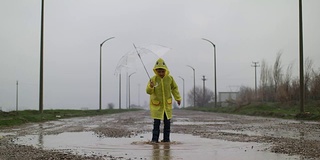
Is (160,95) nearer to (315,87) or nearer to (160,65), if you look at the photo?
(160,65)

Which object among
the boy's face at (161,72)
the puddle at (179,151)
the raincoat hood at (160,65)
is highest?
the raincoat hood at (160,65)

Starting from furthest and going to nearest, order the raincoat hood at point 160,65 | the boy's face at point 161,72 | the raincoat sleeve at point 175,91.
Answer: the raincoat sleeve at point 175,91 < the boy's face at point 161,72 < the raincoat hood at point 160,65

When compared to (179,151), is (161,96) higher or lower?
higher

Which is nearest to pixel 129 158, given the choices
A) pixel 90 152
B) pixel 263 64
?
pixel 90 152

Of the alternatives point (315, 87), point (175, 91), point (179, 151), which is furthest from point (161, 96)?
point (315, 87)

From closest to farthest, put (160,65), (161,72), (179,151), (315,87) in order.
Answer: (179,151) → (160,65) → (161,72) → (315,87)

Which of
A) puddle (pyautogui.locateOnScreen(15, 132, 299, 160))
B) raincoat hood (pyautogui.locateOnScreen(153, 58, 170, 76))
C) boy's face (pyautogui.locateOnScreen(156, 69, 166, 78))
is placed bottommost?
puddle (pyautogui.locateOnScreen(15, 132, 299, 160))

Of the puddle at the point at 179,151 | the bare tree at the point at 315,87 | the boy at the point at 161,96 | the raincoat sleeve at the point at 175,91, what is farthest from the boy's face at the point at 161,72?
the bare tree at the point at 315,87

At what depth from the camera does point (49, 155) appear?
314 inches

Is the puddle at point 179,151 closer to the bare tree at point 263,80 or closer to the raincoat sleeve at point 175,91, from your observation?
the raincoat sleeve at point 175,91

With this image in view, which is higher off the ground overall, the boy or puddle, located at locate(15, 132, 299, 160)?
the boy

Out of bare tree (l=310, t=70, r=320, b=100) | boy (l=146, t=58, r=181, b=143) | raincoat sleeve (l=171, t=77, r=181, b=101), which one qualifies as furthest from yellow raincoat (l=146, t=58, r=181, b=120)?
bare tree (l=310, t=70, r=320, b=100)

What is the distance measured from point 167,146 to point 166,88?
1.89 metres

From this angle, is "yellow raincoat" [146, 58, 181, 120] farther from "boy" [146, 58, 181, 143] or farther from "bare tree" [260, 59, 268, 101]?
"bare tree" [260, 59, 268, 101]
